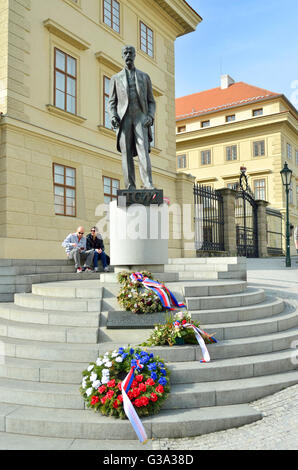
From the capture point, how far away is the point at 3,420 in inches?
159

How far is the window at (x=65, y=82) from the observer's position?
1439cm

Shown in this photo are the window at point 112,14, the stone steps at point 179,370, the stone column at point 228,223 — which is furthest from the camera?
the stone column at point 228,223

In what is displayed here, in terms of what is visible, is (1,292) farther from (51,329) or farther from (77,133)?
(77,133)

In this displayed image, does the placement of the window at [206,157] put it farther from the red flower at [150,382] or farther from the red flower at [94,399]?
the red flower at [94,399]

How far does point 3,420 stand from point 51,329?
157 centimetres

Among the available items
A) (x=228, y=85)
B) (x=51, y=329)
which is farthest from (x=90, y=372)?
(x=228, y=85)

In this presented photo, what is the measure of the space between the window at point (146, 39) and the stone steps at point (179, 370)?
56.1 feet

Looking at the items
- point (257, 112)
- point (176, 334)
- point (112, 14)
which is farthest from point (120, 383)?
point (257, 112)

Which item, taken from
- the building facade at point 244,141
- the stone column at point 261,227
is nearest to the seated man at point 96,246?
the stone column at point 261,227

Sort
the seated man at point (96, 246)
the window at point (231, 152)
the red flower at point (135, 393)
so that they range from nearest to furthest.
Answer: the red flower at point (135, 393), the seated man at point (96, 246), the window at point (231, 152)

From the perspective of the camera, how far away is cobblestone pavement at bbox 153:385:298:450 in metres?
3.71

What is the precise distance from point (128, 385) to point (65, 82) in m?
13.0

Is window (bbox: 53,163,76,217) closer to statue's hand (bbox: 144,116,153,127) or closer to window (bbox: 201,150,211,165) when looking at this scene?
statue's hand (bbox: 144,116,153,127)

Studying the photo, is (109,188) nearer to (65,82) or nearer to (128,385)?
(65,82)
